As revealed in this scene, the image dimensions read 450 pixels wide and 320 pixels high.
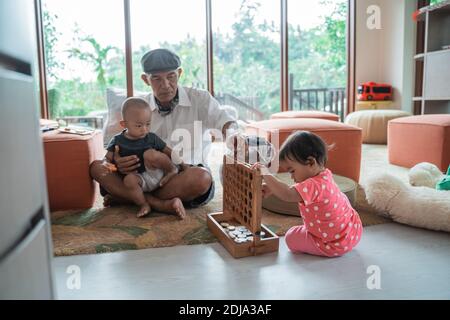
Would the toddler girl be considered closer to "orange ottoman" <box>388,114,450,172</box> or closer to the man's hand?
the man's hand

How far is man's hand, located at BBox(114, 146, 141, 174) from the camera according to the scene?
1.75 meters

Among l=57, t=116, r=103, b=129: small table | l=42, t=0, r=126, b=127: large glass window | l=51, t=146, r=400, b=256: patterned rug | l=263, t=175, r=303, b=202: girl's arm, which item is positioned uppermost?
l=42, t=0, r=126, b=127: large glass window

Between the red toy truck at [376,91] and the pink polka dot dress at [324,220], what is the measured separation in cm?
415

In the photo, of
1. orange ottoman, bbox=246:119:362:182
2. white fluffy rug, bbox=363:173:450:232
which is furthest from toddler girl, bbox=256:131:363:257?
orange ottoman, bbox=246:119:362:182

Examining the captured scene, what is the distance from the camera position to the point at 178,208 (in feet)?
5.62

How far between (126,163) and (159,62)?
482mm

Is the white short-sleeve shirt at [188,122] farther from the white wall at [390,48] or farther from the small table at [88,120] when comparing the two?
the white wall at [390,48]

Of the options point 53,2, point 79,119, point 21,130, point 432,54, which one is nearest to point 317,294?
point 21,130

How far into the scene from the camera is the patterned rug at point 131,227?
4.64 ft

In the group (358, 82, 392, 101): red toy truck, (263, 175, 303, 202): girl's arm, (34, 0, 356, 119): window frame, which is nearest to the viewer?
(263, 175, 303, 202): girl's arm

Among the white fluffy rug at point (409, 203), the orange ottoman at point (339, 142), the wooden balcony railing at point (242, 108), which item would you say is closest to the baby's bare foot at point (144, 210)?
the orange ottoman at point (339, 142)

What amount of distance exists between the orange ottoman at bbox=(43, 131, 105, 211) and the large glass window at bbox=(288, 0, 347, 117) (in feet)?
13.1

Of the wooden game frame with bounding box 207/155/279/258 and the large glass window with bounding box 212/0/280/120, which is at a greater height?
the large glass window with bounding box 212/0/280/120

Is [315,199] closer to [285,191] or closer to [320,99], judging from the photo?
[285,191]
